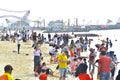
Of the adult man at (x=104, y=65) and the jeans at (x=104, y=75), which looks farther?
the jeans at (x=104, y=75)

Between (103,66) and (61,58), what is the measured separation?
8.18ft

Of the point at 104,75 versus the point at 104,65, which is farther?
the point at 104,75

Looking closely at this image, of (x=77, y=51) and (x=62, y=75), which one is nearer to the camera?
(x=62, y=75)

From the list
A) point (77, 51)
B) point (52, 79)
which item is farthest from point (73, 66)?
point (77, 51)

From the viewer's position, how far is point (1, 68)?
1830 cm

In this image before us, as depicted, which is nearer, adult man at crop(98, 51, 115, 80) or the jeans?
adult man at crop(98, 51, 115, 80)

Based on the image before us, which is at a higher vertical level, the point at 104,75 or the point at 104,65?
the point at 104,65

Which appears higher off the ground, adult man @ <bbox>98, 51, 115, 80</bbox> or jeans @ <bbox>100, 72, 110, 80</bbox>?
adult man @ <bbox>98, 51, 115, 80</bbox>

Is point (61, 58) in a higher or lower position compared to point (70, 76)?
higher

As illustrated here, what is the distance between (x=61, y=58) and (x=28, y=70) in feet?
17.4

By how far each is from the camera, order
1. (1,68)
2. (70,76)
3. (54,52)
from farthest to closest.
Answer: (54,52)
(1,68)
(70,76)

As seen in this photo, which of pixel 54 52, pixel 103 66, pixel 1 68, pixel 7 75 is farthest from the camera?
pixel 54 52

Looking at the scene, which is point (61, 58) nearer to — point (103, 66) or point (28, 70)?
point (103, 66)

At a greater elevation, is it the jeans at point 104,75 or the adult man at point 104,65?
the adult man at point 104,65
